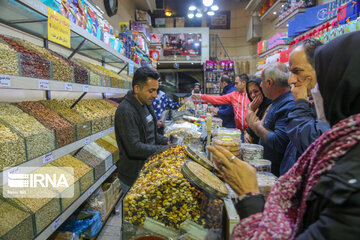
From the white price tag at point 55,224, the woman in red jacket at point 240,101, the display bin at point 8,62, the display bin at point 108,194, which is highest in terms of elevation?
the display bin at point 8,62

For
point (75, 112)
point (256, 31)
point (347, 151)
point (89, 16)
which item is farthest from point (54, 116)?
point (256, 31)

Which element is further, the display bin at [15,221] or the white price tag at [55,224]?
the white price tag at [55,224]

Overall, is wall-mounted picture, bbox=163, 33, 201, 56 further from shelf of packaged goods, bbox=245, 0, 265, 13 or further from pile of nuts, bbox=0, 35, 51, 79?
pile of nuts, bbox=0, 35, 51, 79

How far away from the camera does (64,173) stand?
196 cm

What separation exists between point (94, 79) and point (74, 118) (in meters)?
0.52

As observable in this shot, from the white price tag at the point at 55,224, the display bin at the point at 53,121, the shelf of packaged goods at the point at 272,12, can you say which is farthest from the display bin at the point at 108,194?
the shelf of packaged goods at the point at 272,12

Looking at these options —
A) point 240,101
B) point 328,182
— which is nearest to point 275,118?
point 328,182

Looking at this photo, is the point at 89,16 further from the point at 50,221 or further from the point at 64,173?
the point at 50,221

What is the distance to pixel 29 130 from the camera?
58.2 inches

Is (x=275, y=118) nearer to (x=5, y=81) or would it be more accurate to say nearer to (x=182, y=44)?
(x=5, y=81)

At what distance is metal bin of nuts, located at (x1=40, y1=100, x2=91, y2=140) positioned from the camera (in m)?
2.03

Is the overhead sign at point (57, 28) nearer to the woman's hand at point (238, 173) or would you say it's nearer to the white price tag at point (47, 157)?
the white price tag at point (47, 157)

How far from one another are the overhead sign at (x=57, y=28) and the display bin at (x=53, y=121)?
Answer: 604 mm

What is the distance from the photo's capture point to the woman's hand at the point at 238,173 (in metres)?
0.72
